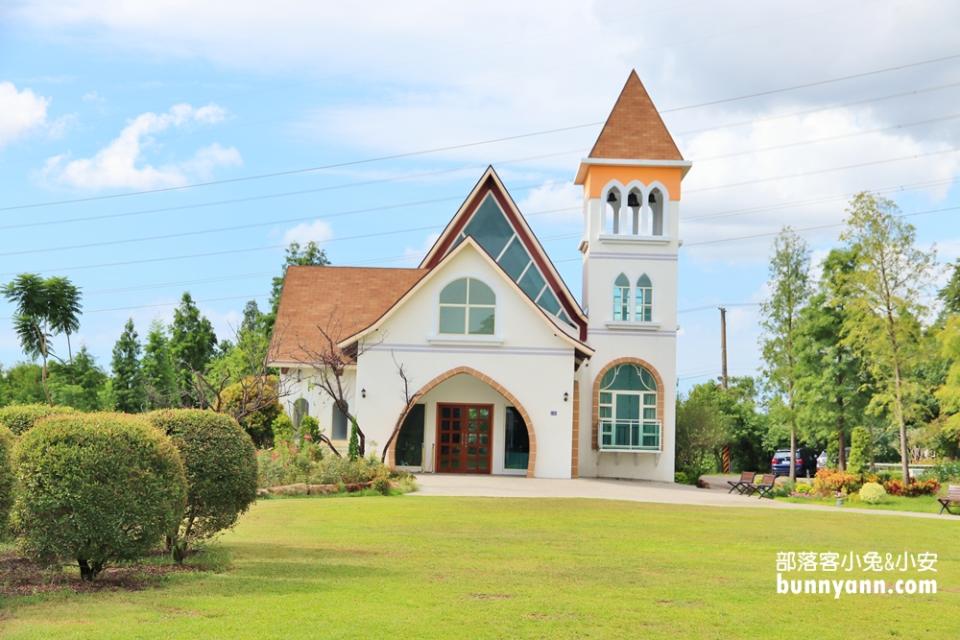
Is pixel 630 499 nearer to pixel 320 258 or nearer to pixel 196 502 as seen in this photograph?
pixel 196 502

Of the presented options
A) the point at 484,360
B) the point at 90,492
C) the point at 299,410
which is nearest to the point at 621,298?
the point at 484,360

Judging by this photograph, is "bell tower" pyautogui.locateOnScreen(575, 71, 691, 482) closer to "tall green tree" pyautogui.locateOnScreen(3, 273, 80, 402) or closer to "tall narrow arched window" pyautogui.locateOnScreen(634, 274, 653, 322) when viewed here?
"tall narrow arched window" pyautogui.locateOnScreen(634, 274, 653, 322)

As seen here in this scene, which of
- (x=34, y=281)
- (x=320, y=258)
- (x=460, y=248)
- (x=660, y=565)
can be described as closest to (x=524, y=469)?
(x=460, y=248)

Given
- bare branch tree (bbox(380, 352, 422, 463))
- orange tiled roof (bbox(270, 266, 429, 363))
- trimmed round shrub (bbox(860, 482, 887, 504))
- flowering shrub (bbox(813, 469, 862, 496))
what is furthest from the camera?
orange tiled roof (bbox(270, 266, 429, 363))

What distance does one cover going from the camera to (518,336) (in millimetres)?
34188

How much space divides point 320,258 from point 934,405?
101 feet

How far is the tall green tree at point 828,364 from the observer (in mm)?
42000

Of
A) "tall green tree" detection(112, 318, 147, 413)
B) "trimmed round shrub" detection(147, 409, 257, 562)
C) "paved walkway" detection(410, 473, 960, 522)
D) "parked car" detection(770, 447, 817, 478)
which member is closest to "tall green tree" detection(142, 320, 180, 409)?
"tall green tree" detection(112, 318, 147, 413)

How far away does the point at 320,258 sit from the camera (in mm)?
56781

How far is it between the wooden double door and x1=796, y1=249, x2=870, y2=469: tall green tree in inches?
550

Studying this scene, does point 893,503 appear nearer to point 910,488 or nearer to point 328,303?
point 910,488

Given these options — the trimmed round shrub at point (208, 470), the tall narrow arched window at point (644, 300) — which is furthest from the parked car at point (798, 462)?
the trimmed round shrub at point (208, 470)

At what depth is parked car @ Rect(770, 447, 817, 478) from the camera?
52.0 metres

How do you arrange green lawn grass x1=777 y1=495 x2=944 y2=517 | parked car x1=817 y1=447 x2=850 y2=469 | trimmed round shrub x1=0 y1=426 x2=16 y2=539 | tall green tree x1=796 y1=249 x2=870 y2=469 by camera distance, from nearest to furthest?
trimmed round shrub x1=0 y1=426 x2=16 y2=539, green lawn grass x1=777 y1=495 x2=944 y2=517, tall green tree x1=796 y1=249 x2=870 y2=469, parked car x1=817 y1=447 x2=850 y2=469
